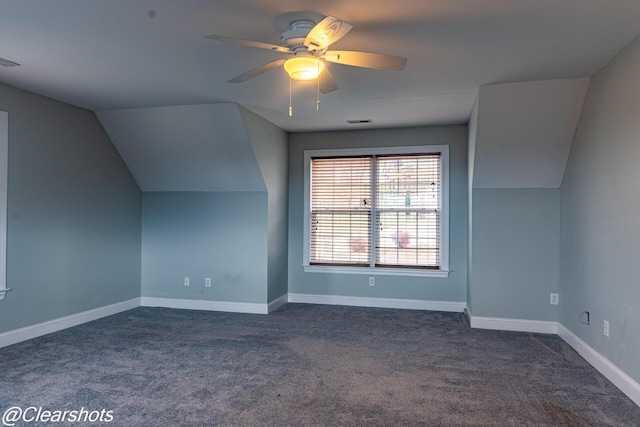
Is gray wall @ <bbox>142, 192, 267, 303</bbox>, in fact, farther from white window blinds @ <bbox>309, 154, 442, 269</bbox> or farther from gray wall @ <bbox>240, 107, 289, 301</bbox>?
white window blinds @ <bbox>309, 154, 442, 269</bbox>

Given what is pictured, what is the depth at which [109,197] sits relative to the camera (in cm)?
509

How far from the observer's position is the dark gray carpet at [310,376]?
2588 mm

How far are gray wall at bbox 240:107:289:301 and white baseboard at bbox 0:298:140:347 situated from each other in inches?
72.8

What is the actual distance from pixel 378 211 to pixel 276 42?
3.16 m

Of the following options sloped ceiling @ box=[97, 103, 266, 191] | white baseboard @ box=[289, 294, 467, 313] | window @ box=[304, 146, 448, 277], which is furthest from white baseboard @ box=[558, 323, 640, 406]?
sloped ceiling @ box=[97, 103, 266, 191]

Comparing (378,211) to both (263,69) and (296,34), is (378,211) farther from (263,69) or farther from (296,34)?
(296,34)

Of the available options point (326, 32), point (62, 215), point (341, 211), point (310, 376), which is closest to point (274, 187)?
point (341, 211)

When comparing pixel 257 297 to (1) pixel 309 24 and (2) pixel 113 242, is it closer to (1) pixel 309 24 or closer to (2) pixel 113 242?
(2) pixel 113 242

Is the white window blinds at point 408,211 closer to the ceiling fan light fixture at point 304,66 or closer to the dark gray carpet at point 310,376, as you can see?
the dark gray carpet at point 310,376

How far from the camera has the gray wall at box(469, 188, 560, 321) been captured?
4.40 meters

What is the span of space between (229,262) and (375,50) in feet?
11.0

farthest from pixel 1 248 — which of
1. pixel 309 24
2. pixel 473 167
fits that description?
pixel 473 167

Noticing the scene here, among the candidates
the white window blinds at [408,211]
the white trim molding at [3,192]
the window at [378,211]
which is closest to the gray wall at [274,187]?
the window at [378,211]

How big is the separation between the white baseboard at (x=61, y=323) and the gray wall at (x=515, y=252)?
419cm
